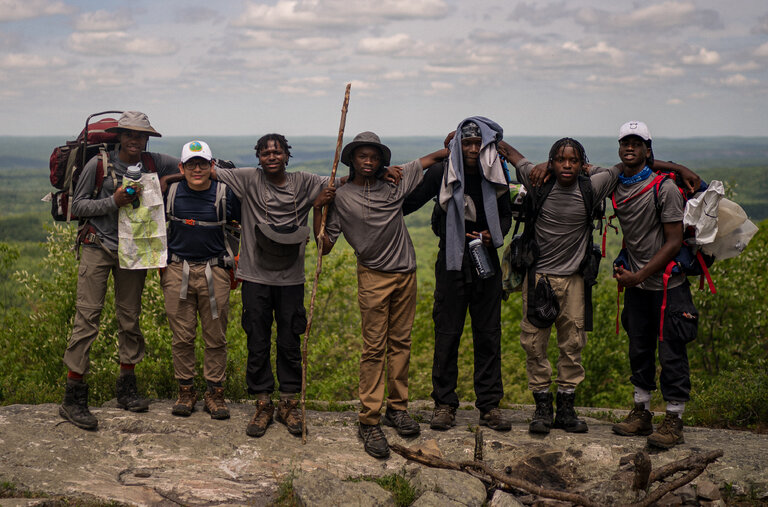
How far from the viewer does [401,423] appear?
22.5ft

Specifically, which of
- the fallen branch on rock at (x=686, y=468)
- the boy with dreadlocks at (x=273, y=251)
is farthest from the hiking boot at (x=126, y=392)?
the fallen branch on rock at (x=686, y=468)

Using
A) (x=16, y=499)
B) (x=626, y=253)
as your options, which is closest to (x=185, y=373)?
(x=16, y=499)

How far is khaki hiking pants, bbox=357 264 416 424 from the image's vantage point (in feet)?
21.8

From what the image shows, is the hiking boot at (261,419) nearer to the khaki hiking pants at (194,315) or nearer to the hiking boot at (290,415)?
the hiking boot at (290,415)

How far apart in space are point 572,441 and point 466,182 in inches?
115

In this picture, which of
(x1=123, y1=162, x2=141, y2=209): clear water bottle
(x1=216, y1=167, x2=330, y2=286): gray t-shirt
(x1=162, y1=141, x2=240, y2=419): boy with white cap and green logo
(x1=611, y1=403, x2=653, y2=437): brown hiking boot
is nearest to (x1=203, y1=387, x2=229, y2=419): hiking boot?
(x1=162, y1=141, x2=240, y2=419): boy with white cap and green logo

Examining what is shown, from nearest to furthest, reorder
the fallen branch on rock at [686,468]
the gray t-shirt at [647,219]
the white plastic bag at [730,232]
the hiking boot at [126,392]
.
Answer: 1. the fallen branch on rock at [686,468]
2. the gray t-shirt at [647,219]
3. the white plastic bag at [730,232]
4. the hiking boot at [126,392]

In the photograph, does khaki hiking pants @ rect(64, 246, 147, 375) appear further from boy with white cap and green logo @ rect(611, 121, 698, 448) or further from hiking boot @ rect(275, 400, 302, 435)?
boy with white cap and green logo @ rect(611, 121, 698, 448)

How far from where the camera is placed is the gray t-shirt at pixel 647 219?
6250mm

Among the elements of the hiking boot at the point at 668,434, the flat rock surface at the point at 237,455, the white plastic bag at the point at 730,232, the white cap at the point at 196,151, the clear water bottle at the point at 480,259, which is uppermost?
the white cap at the point at 196,151

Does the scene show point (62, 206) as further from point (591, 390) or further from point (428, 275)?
point (428, 275)

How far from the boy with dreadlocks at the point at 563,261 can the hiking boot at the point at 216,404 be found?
3.37m

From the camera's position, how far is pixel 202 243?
22.5 feet

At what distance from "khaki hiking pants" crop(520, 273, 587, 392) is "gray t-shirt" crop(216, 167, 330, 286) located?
2.49 meters
